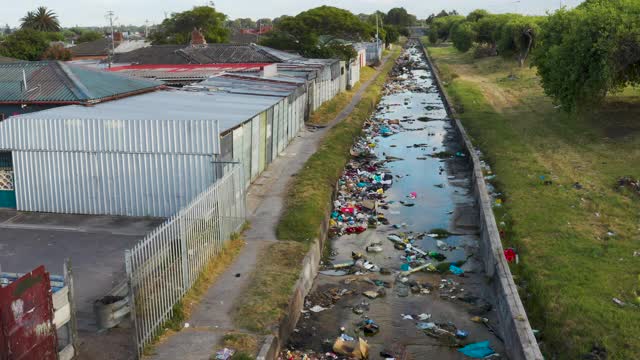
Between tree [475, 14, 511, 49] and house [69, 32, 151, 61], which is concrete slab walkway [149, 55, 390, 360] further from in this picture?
tree [475, 14, 511, 49]

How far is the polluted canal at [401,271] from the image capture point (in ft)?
35.9

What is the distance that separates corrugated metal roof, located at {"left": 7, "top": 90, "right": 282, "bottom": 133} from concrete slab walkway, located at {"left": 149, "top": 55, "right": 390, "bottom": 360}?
221 centimetres

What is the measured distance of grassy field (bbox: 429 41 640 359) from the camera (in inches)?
406

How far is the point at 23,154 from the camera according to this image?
1528cm

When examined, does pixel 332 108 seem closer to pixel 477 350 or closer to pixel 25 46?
pixel 477 350

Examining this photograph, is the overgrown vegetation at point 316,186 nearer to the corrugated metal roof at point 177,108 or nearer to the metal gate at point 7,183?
the corrugated metal roof at point 177,108

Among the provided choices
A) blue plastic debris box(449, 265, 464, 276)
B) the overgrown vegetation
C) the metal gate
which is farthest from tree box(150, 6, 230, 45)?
blue plastic debris box(449, 265, 464, 276)

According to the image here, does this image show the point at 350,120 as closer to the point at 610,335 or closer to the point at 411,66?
the point at 610,335

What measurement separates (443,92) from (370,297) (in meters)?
36.2

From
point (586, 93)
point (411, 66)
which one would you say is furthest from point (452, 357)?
point (411, 66)

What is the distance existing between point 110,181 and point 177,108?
191 inches

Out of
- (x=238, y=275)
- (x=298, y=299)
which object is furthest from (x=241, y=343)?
(x=238, y=275)

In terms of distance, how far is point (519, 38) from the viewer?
178 feet

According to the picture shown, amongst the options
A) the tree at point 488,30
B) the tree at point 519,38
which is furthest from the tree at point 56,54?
the tree at point 488,30
